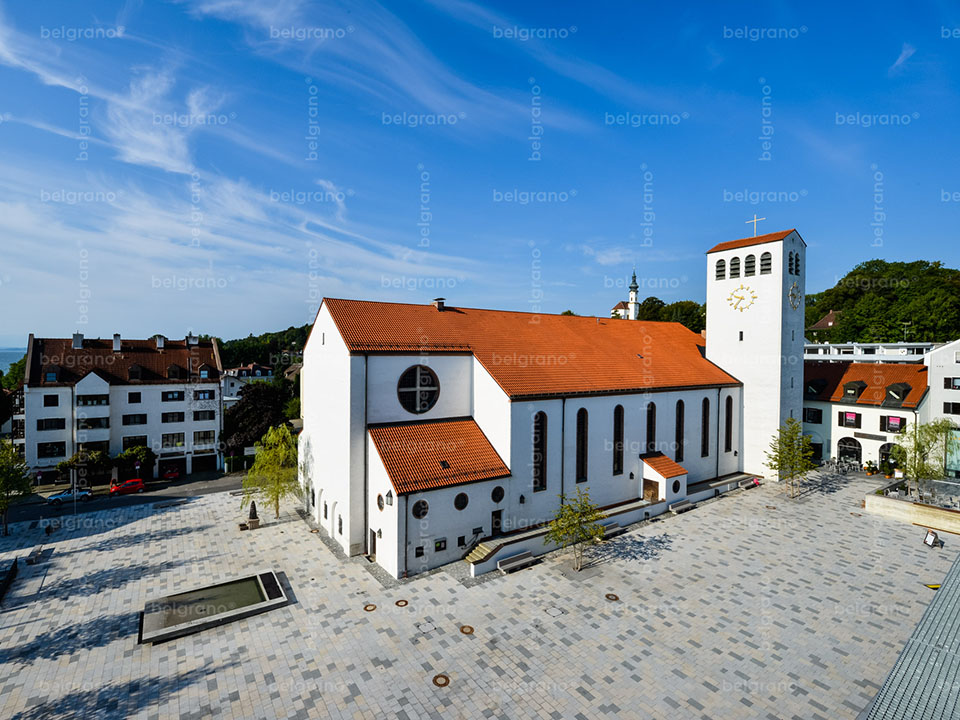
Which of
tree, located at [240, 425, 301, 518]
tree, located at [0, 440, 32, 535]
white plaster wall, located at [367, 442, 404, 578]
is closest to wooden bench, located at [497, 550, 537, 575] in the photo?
white plaster wall, located at [367, 442, 404, 578]

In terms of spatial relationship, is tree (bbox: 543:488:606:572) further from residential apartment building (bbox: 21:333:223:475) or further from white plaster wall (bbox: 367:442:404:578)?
residential apartment building (bbox: 21:333:223:475)

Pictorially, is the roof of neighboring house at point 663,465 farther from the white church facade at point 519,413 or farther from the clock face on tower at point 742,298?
the clock face on tower at point 742,298

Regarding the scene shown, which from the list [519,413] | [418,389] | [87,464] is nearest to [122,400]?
[87,464]

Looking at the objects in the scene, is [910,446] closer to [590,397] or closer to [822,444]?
[822,444]

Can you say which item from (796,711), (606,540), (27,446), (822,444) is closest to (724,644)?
(796,711)

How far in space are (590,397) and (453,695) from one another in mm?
15206

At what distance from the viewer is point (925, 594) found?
17.0 metres

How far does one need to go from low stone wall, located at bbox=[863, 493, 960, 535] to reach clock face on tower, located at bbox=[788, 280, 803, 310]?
12893 millimetres

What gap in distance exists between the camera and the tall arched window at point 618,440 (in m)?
25.4

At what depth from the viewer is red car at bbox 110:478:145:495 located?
31.7 m

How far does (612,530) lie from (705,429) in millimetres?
11823

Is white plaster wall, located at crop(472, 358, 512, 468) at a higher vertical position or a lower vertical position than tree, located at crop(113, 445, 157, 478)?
higher

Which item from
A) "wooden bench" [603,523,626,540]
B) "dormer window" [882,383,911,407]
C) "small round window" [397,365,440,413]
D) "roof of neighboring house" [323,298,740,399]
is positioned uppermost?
"roof of neighboring house" [323,298,740,399]

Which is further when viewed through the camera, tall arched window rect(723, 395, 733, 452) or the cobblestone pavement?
tall arched window rect(723, 395, 733, 452)
